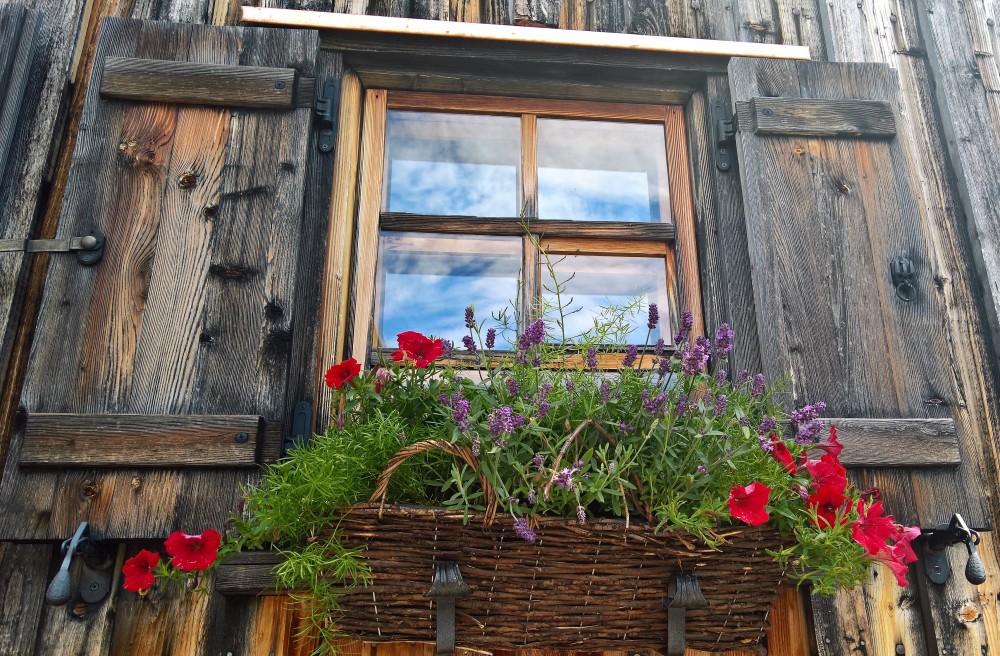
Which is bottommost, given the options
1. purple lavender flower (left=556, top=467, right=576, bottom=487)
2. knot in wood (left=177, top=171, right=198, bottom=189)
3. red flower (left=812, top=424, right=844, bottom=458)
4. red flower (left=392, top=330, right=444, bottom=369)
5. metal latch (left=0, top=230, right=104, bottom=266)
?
purple lavender flower (left=556, top=467, right=576, bottom=487)

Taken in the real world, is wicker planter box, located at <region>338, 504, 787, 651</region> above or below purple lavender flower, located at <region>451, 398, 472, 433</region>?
below

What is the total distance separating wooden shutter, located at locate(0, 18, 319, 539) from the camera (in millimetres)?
1679

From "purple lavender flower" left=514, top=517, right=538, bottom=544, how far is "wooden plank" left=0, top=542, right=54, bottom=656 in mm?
1104

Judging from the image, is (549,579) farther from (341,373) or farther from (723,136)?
(723,136)

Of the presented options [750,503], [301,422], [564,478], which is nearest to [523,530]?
[564,478]

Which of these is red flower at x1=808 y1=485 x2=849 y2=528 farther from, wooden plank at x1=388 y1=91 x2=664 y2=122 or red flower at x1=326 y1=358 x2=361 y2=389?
wooden plank at x1=388 y1=91 x2=664 y2=122

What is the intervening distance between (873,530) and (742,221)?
1011mm

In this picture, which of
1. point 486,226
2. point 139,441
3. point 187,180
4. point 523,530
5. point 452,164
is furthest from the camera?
point 452,164

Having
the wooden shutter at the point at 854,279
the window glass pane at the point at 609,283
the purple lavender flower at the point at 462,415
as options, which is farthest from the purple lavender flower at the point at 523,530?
the window glass pane at the point at 609,283

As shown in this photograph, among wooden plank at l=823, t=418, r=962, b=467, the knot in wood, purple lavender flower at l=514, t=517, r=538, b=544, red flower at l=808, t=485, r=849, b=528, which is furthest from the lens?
the knot in wood

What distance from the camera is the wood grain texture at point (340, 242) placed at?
1.97m

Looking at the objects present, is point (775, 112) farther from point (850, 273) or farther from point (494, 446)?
point (494, 446)

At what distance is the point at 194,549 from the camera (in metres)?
1.51

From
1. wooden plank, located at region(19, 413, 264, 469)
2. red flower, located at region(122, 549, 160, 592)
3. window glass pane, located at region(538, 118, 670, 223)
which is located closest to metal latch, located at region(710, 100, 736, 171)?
window glass pane, located at region(538, 118, 670, 223)
